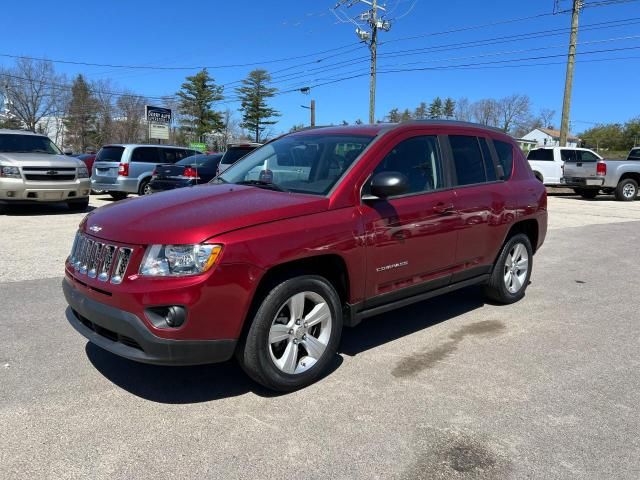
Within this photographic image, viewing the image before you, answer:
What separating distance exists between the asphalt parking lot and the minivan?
10679 millimetres

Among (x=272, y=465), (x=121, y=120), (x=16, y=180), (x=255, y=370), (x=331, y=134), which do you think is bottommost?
(x=272, y=465)

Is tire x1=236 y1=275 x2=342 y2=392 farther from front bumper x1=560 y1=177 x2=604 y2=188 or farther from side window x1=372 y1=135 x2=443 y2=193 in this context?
front bumper x1=560 y1=177 x2=604 y2=188

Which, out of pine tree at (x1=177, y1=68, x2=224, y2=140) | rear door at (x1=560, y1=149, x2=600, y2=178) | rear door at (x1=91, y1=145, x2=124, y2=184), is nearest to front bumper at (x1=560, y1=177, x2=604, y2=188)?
rear door at (x1=560, y1=149, x2=600, y2=178)

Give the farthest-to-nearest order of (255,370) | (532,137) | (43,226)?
(532,137), (43,226), (255,370)

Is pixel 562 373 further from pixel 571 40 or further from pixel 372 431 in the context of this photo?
pixel 571 40

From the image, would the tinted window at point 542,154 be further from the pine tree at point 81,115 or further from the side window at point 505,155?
the pine tree at point 81,115

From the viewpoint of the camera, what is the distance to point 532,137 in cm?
11431

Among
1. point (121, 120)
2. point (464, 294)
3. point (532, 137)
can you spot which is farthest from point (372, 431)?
point (532, 137)

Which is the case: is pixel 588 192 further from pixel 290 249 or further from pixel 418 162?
pixel 290 249

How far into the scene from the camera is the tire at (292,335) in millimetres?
3281

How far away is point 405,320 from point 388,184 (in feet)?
6.22

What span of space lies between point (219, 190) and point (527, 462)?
107 inches

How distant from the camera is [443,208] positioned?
4426mm

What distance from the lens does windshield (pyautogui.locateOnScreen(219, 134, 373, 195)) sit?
3986mm
